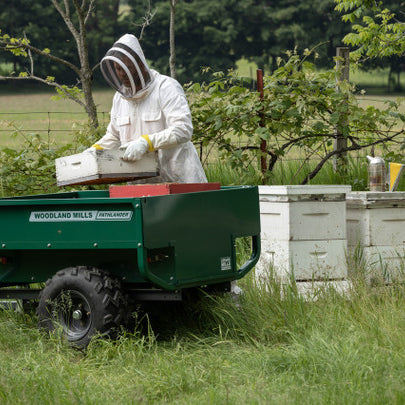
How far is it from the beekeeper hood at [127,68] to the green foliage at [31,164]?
9.31 ft

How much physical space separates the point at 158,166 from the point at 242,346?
1.35m

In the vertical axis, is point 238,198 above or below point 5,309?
above

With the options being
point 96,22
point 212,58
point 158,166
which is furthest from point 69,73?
point 158,166

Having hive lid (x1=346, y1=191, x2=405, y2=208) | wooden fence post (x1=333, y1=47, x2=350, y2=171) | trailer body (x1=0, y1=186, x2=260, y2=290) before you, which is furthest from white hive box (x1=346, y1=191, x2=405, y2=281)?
wooden fence post (x1=333, y1=47, x2=350, y2=171)

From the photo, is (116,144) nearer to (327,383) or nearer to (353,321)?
(353,321)

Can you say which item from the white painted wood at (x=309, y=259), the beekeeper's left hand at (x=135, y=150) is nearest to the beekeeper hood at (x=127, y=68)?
the beekeeper's left hand at (x=135, y=150)

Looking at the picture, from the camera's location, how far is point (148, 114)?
518cm

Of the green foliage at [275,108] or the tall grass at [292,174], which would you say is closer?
the green foliage at [275,108]

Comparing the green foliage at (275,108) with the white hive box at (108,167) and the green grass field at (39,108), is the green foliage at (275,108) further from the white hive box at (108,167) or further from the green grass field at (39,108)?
the green grass field at (39,108)

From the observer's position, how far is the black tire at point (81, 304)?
4355 mm

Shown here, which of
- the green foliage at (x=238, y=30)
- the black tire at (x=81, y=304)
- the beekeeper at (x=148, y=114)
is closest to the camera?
the black tire at (x=81, y=304)

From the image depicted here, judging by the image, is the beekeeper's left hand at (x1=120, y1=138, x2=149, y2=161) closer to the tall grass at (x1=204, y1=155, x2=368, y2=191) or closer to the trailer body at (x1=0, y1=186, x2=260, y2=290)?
the trailer body at (x1=0, y1=186, x2=260, y2=290)

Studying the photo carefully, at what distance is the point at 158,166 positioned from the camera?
5.00m

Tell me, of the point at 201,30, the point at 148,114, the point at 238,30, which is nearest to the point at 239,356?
the point at 148,114
